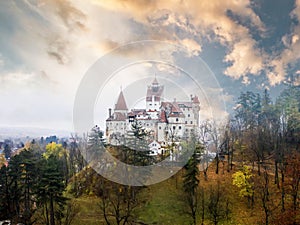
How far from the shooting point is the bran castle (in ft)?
110

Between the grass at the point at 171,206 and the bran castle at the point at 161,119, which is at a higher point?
the bran castle at the point at 161,119

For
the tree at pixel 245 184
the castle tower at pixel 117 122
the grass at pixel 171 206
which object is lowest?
the grass at pixel 171 206

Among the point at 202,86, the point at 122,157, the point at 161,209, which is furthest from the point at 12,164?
the point at 202,86

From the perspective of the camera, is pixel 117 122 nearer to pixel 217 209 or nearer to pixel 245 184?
pixel 245 184

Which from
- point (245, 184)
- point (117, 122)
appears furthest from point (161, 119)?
point (245, 184)

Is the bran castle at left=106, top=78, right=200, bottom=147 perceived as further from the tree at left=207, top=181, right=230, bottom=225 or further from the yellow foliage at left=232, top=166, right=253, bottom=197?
the tree at left=207, top=181, right=230, bottom=225

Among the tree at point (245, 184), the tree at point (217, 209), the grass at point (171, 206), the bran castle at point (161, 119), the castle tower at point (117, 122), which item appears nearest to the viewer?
the tree at point (217, 209)

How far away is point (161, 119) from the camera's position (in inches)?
1388

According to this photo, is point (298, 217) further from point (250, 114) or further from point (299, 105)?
point (250, 114)

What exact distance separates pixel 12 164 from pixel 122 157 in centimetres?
901

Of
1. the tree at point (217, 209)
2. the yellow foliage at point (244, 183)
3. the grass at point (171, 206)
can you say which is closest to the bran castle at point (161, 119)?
the grass at point (171, 206)

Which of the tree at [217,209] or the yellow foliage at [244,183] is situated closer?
the tree at [217,209]

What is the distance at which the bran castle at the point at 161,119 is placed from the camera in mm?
33438

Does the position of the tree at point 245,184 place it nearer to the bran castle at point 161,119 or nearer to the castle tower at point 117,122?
the bran castle at point 161,119
